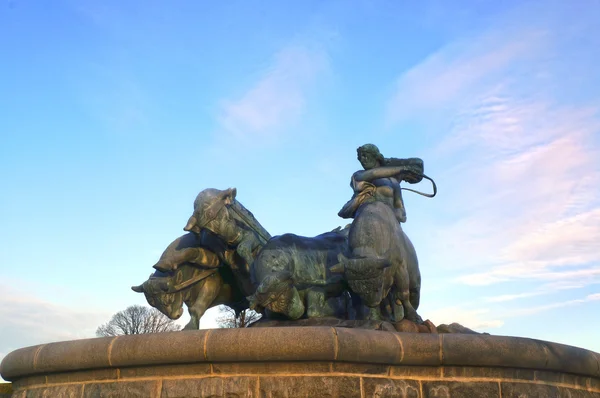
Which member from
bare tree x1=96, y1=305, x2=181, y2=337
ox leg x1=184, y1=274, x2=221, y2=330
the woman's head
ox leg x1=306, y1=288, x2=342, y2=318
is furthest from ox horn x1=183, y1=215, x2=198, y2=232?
bare tree x1=96, y1=305, x2=181, y2=337

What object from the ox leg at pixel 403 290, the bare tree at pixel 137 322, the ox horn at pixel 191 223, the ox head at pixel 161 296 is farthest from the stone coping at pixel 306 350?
the bare tree at pixel 137 322

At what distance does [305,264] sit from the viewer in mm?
8047

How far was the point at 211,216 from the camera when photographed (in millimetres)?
8094

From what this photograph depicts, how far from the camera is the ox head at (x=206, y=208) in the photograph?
807 centimetres

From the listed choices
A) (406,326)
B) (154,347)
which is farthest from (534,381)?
(154,347)

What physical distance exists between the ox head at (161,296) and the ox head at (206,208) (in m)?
0.74

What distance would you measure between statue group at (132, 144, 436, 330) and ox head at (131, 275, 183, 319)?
1 centimetres

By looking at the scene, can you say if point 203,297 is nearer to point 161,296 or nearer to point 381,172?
point 161,296

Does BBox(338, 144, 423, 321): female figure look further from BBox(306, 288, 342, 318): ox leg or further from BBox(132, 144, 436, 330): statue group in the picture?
BBox(306, 288, 342, 318): ox leg

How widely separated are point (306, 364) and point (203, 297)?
2899 millimetres

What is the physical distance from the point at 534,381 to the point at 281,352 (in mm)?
2458

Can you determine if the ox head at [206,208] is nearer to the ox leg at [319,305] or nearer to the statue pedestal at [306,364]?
the ox leg at [319,305]

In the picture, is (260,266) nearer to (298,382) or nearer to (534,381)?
(298,382)

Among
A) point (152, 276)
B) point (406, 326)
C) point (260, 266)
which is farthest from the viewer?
point (152, 276)
